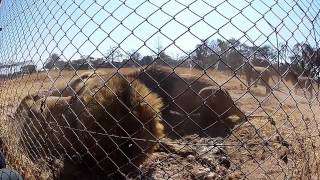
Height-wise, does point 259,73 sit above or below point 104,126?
above

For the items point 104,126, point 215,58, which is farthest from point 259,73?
point 104,126

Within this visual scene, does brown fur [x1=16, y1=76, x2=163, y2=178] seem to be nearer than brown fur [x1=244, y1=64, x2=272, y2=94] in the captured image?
No

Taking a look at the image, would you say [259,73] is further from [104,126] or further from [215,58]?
[104,126]

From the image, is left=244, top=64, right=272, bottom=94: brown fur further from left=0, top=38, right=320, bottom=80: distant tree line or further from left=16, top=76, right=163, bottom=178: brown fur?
left=16, top=76, right=163, bottom=178: brown fur

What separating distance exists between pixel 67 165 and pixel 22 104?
0.91m

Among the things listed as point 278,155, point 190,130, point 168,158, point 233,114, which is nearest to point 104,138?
point 168,158

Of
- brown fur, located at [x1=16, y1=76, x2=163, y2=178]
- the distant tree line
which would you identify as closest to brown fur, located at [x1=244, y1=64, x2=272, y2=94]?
the distant tree line

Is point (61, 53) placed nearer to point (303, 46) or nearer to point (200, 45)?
point (200, 45)

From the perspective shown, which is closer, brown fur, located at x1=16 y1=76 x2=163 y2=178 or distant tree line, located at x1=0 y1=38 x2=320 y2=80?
distant tree line, located at x1=0 y1=38 x2=320 y2=80

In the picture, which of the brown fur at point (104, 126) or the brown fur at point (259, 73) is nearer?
the brown fur at point (259, 73)

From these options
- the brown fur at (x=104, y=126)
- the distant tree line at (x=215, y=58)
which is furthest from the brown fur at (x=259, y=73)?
the brown fur at (x=104, y=126)

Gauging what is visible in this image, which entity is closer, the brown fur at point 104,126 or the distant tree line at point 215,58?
the distant tree line at point 215,58

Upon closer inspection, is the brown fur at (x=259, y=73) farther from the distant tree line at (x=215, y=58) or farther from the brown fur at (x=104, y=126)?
the brown fur at (x=104, y=126)

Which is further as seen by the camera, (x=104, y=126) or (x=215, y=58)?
(x=104, y=126)
